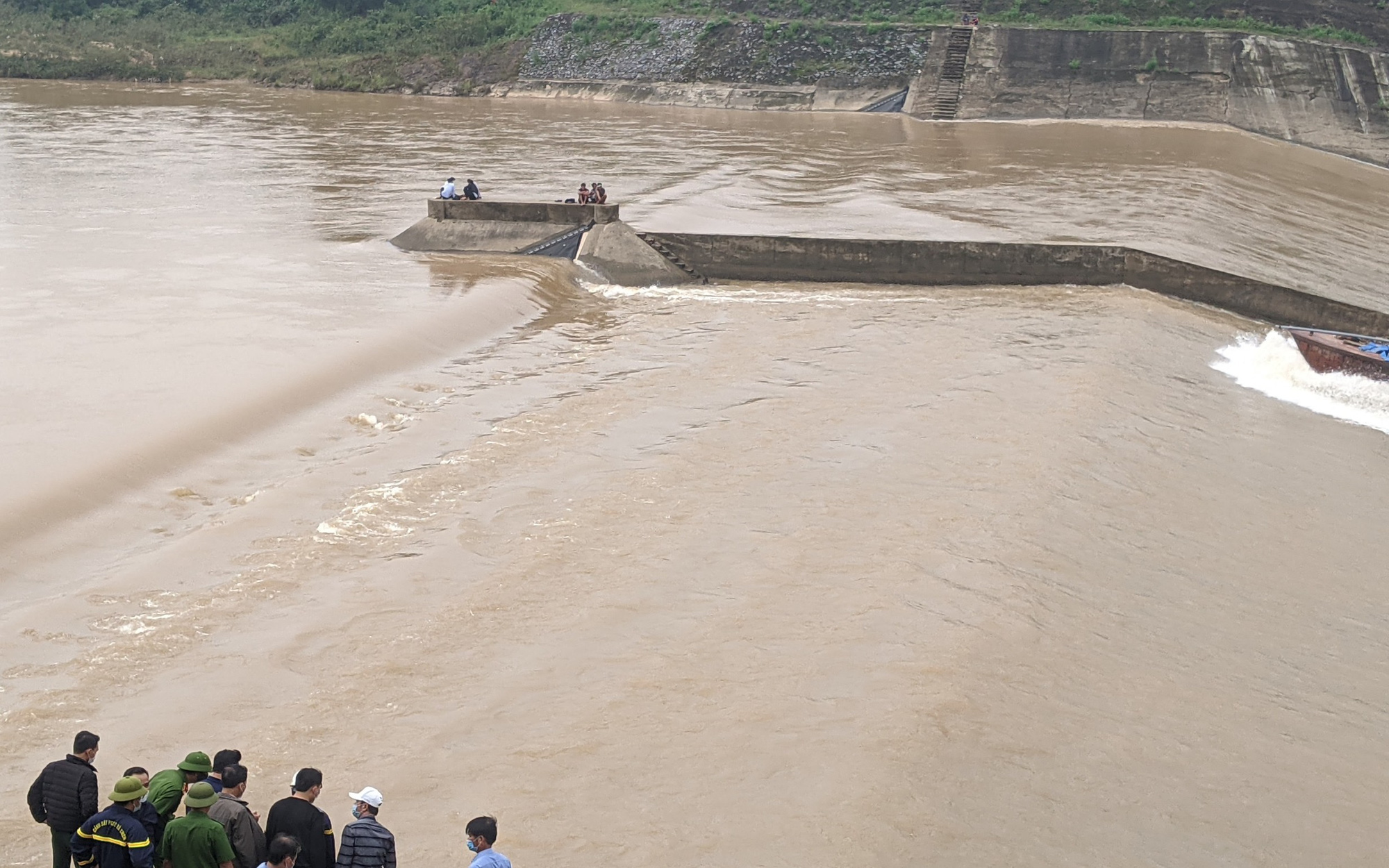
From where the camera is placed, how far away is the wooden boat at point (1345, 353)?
17.5 meters

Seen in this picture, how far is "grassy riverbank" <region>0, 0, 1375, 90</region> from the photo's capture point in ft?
164

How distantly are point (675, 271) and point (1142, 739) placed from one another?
14344 millimetres

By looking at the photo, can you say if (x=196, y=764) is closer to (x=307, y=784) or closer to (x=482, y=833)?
(x=307, y=784)

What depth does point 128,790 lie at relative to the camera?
20.2ft

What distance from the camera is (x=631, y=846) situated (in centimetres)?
763

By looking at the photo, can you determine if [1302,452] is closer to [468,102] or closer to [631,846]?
[631,846]

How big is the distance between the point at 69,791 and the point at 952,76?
138 feet

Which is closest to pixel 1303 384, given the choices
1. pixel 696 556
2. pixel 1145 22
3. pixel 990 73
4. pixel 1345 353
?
pixel 1345 353

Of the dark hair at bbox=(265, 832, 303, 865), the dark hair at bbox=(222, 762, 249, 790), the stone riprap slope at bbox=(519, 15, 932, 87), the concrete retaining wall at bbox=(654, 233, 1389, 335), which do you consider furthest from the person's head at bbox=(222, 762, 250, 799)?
the stone riprap slope at bbox=(519, 15, 932, 87)

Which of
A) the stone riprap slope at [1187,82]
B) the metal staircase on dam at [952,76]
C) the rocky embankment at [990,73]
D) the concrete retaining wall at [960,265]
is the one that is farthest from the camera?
the metal staircase on dam at [952,76]

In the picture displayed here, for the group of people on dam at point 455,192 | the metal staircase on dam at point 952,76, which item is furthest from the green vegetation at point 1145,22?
the group of people on dam at point 455,192

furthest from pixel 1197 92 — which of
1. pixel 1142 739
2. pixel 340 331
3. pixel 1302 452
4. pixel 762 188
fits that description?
pixel 1142 739

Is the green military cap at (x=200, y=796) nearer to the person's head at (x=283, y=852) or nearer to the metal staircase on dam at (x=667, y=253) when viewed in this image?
the person's head at (x=283, y=852)

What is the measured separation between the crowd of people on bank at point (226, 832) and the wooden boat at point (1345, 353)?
48.9 feet
